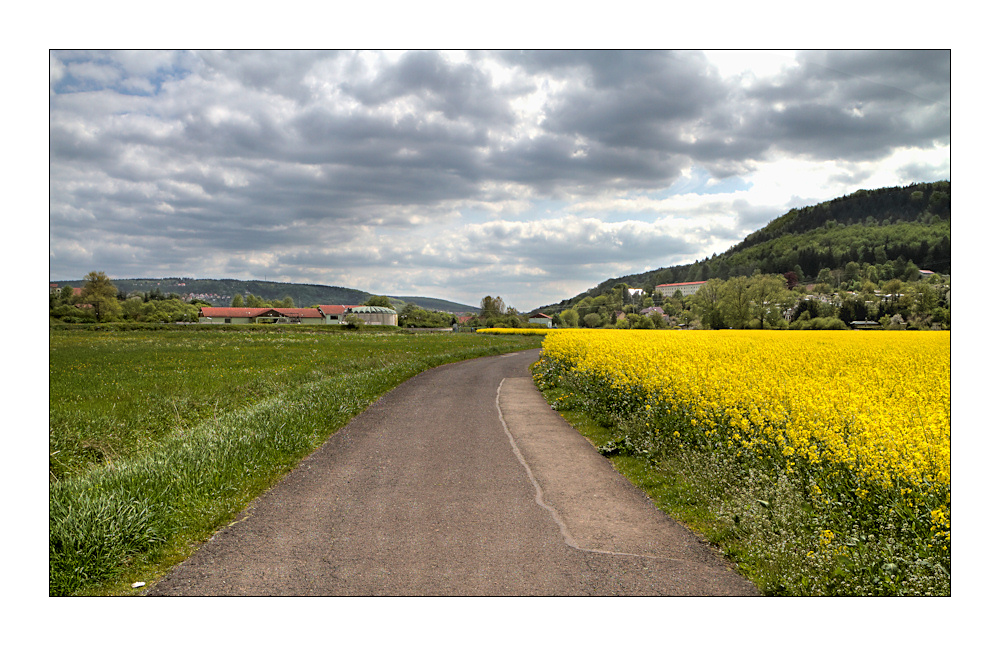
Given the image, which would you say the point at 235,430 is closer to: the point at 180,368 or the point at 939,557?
the point at 939,557

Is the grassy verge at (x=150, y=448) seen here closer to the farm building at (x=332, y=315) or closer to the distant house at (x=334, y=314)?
the farm building at (x=332, y=315)

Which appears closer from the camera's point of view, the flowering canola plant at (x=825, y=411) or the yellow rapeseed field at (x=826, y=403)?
the flowering canola plant at (x=825, y=411)

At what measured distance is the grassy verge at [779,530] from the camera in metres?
4.17

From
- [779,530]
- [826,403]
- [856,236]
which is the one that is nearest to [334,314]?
[856,236]

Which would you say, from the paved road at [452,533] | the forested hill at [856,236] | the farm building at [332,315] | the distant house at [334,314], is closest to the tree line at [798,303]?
the forested hill at [856,236]

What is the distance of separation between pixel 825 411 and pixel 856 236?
330 cm

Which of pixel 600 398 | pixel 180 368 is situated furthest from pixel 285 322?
pixel 600 398

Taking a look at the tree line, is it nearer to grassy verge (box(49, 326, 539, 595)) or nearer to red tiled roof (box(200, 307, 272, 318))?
grassy verge (box(49, 326, 539, 595))

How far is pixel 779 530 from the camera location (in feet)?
16.8

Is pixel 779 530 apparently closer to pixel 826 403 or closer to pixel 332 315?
pixel 826 403

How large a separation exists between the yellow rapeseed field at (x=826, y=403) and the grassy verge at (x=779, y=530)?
299mm

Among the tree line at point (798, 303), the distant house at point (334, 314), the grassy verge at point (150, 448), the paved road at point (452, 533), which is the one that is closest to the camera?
the paved road at point (452, 533)

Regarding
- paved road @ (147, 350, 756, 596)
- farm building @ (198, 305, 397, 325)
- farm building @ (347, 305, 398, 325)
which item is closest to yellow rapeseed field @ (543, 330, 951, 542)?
paved road @ (147, 350, 756, 596)

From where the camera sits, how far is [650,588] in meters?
4.44
